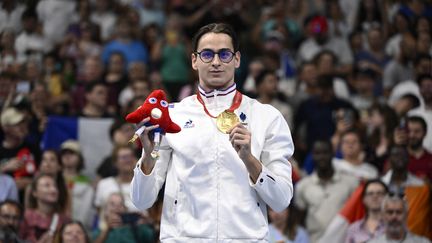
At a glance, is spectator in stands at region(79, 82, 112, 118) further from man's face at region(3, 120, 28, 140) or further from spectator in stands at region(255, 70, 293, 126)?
spectator in stands at region(255, 70, 293, 126)

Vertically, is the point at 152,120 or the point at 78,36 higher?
the point at 78,36

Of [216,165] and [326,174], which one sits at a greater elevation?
[216,165]

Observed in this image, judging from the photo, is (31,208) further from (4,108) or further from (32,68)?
(32,68)

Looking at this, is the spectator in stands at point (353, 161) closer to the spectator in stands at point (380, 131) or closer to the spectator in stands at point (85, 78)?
the spectator in stands at point (380, 131)

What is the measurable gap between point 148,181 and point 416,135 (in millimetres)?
5755

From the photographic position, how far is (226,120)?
5918 millimetres

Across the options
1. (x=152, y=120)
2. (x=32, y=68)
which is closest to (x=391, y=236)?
(x=152, y=120)

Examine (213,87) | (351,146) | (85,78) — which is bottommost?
(351,146)

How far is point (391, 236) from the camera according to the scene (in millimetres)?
9555

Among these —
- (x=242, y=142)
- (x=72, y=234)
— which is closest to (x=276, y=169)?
(x=242, y=142)

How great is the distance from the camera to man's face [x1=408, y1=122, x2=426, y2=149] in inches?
437

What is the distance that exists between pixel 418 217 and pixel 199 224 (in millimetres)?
4955

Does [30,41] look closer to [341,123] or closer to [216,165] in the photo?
[341,123]

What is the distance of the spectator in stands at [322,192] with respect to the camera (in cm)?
1087
